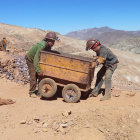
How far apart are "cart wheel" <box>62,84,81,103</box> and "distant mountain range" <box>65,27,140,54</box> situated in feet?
117

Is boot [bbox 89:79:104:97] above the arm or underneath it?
underneath

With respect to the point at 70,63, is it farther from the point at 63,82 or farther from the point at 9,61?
the point at 9,61

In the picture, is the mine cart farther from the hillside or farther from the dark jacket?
the dark jacket

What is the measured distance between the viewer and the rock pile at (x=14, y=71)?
9055 mm

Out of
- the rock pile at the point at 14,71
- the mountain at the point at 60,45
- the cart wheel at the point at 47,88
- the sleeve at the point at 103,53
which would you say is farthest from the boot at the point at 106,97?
the mountain at the point at 60,45

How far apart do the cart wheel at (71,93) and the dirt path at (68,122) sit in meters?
0.23

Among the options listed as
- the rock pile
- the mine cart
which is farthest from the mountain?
the mine cart

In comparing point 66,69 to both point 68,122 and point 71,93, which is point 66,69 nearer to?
point 71,93

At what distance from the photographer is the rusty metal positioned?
6.21m

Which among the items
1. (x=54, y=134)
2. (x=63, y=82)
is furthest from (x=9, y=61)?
(x=54, y=134)

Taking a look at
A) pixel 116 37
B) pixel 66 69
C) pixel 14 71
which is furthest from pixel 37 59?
pixel 116 37

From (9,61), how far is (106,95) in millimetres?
5014

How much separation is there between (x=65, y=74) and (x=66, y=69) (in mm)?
151

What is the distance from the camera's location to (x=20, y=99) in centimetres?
678
